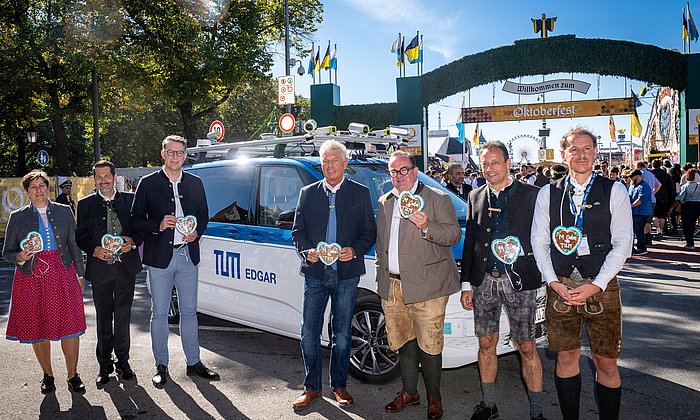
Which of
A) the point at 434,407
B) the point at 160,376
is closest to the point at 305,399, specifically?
the point at 434,407

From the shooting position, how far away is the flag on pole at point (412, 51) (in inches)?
938

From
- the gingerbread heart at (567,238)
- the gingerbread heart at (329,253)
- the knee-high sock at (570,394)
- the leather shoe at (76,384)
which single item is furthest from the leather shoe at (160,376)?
the gingerbread heart at (567,238)

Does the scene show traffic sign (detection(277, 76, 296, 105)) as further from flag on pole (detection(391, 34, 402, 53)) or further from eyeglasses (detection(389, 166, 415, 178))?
eyeglasses (detection(389, 166, 415, 178))

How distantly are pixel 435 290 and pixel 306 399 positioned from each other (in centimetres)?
135

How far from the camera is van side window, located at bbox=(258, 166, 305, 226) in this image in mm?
5359

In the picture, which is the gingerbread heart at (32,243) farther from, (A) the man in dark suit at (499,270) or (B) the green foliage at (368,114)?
(B) the green foliage at (368,114)

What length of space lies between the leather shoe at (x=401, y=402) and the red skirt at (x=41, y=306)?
8.91ft

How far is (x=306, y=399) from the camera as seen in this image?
4.38 metres

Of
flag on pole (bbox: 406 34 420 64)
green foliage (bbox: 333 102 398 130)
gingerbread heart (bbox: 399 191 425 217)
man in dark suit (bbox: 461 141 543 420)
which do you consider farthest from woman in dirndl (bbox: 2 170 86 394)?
flag on pole (bbox: 406 34 420 64)

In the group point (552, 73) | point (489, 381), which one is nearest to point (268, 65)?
point (552, 73)

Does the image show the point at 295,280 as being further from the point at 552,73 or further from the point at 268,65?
the point at 268,65

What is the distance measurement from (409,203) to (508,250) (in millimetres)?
706

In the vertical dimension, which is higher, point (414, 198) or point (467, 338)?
point (414, 198)

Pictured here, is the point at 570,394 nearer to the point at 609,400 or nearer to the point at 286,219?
the point at 609,400
